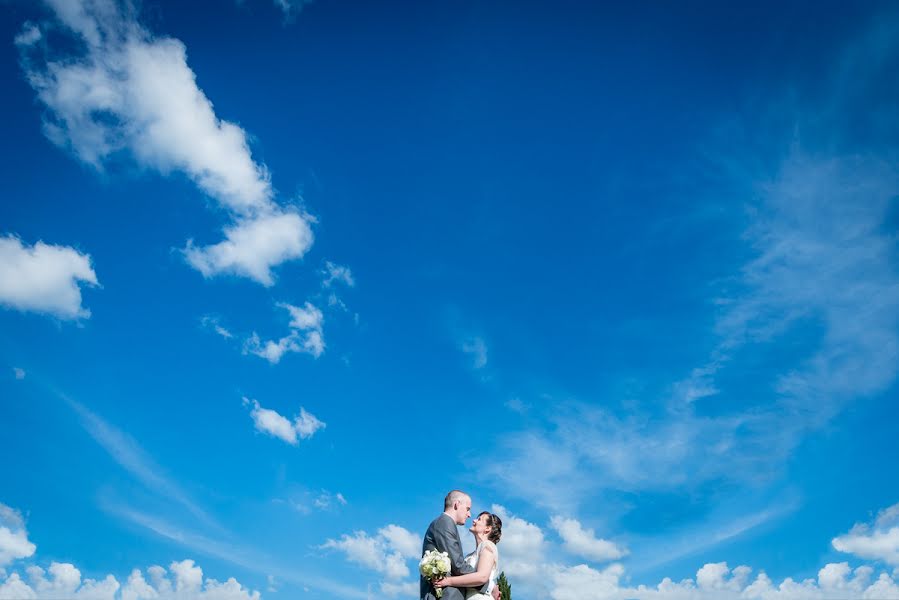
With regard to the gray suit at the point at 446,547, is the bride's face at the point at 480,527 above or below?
above

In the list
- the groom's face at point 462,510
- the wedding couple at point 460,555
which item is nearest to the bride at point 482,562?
the wedding couple at point 460,555

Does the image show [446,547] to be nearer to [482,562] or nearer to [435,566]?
[435,566]

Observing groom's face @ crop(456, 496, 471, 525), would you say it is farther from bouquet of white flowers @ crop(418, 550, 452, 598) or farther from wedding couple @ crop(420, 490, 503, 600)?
bouquet of white flowers @ crop(418, 550, 452, 598)

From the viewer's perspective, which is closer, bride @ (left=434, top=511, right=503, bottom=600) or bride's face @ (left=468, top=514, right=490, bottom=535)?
bride @ (left=434, top=511, right=503, bottom=600)

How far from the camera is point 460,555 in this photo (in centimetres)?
980

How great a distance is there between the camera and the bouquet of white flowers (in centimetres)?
952

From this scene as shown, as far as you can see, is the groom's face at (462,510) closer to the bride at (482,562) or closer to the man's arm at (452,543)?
the man's arm at (452,543)

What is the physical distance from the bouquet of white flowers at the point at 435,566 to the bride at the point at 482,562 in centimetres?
13

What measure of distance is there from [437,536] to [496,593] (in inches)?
89.0

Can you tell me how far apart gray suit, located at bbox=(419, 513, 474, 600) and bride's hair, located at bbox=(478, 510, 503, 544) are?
107 centimetres

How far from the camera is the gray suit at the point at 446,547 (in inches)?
382

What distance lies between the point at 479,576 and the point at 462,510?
1.09 m

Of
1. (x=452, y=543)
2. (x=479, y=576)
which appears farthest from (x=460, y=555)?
(x=479, y=576)

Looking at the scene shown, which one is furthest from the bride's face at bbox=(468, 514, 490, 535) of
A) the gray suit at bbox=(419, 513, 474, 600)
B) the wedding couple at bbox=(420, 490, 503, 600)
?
the gray suit at bbox=(419, 513, 474, 600)
